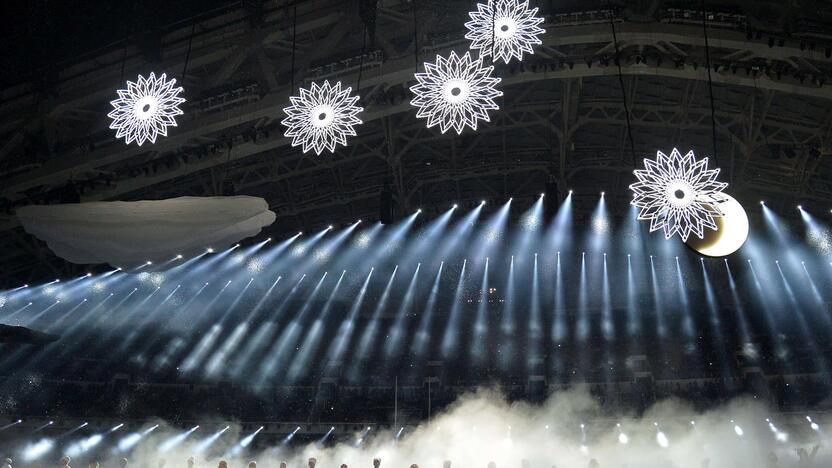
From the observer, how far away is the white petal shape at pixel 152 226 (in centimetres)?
582

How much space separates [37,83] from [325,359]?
894 cm

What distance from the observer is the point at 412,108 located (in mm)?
9867

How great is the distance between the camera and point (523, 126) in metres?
11.6

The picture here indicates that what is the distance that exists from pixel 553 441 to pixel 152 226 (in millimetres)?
9533

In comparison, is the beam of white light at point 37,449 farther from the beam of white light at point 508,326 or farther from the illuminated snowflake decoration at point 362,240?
the beam of white light at point 508,326

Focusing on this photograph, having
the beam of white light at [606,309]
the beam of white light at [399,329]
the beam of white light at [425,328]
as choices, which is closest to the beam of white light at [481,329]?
the beam of white light at [425,328]

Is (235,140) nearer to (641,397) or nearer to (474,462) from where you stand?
(474,462)

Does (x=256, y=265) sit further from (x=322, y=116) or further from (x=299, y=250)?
(x=322, y=116)

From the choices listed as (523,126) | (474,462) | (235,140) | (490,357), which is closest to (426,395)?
(490,357)

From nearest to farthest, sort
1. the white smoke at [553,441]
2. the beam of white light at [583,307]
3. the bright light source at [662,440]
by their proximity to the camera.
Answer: the white smoke at [553,441] → the bright light source at [662,440] → the beam of white light at [583,307]

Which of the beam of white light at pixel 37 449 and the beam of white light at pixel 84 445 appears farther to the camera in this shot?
the beam of white light at pixel 84 445

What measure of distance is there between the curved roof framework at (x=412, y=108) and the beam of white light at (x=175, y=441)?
4.53m

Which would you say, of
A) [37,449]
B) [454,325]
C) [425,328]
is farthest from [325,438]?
[37,449]

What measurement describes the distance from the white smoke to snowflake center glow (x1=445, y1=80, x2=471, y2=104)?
27.3 ft
